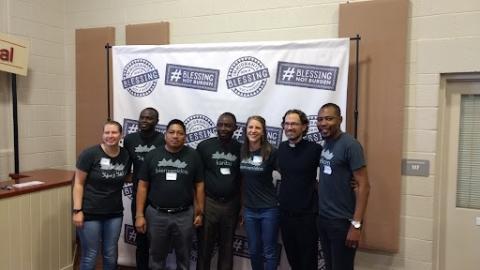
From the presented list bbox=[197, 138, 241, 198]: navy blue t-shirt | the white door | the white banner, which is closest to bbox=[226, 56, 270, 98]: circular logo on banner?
the white banner

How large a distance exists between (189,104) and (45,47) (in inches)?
70.4

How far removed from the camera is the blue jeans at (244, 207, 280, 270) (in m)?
2.87

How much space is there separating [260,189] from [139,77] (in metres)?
1.52

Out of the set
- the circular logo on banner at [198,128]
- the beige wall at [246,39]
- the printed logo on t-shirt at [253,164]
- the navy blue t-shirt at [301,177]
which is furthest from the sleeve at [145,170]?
the beige wall at [246,39]

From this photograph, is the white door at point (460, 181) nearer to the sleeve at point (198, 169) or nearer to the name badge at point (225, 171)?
the name badge at point (225, 171)

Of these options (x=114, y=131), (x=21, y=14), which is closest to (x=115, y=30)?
(x=21, y=14)

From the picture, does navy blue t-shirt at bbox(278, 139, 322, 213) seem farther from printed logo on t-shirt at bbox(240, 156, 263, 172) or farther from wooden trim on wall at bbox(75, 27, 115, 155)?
wooden trim on wall at bbox(75, 27, 115, 155)

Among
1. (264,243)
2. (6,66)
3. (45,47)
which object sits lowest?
(264,243)

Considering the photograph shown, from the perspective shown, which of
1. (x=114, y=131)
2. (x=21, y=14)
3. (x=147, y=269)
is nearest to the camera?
(x=114, y=131)

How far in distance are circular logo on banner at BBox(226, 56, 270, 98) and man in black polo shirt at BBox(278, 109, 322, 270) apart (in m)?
0.53

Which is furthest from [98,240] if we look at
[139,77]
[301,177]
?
[301,177]

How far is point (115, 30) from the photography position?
3.93m

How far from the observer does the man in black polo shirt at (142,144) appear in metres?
3.09

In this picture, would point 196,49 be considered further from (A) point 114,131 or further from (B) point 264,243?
(B) point 264,243
